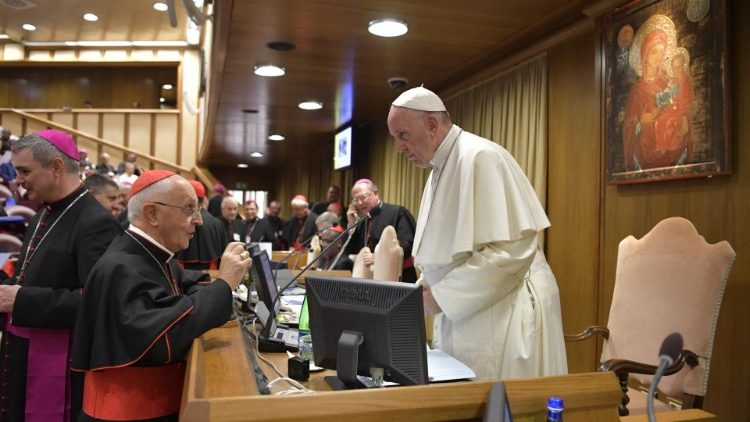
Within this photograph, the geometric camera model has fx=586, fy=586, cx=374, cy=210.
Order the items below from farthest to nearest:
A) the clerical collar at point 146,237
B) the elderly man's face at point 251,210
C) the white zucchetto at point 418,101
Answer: the elderly man's face at point 251,210 < the white zucchetto at point 418,101 < the clerical collar at point 146,237

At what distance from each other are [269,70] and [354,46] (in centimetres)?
104

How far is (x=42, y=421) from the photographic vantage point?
2131 millimetres

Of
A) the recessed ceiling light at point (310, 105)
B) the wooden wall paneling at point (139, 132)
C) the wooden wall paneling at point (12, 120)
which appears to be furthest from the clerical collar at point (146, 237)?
the wooden wall paneling at point (12, 120)

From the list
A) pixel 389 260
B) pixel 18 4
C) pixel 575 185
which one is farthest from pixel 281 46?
pixel 18 4

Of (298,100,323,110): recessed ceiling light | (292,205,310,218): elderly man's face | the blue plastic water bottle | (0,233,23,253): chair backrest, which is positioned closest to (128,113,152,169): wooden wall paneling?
(292,205,310,218): elderly man's face

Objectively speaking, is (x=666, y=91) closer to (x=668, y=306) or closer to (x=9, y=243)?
(x=668, y=306)

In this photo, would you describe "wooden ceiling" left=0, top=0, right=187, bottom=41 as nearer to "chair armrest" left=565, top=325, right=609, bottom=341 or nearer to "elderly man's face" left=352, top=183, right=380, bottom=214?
"elderly man's face" left=352, top=183, right=380, bottom=214

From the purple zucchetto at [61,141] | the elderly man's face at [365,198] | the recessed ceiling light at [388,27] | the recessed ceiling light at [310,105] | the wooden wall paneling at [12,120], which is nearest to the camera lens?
the purple zucchetto at [61,141]

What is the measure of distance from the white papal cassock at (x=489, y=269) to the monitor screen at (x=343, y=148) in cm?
603

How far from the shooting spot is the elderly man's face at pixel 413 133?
1995mm

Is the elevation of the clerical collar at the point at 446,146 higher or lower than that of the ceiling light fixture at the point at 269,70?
lower

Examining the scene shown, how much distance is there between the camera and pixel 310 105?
6.88 meters

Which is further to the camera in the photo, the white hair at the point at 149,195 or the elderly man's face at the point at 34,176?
the elderly man's face at the point at 34,176

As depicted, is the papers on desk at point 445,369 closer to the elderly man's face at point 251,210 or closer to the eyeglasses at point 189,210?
the eyeglasses at point 189,210
